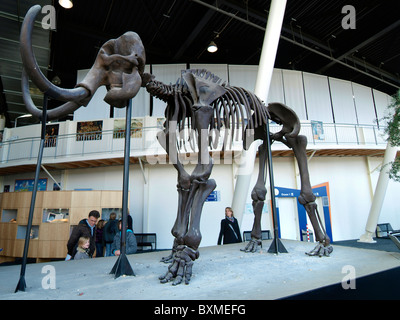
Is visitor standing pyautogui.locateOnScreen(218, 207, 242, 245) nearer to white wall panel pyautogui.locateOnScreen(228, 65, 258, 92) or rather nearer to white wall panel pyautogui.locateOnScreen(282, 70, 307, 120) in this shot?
white wall panel pyautogui.locateOnScreen(228, 65, 258, 92)

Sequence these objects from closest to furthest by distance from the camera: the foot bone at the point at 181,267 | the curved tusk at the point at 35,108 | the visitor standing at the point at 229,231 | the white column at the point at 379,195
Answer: the curved tusk at the point at 35,108 < the foot bone at the point at 181,267 < the visitor standing at the point at 229,231 < the white column at the point at 379,195

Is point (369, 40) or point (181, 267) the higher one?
point (369, 40)

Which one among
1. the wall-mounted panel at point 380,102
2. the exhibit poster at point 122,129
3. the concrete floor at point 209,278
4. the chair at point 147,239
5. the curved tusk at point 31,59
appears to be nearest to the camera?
the curved tusk at point 31,59

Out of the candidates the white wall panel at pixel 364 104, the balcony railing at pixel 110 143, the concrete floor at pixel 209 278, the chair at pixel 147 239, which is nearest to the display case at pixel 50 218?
the chair at pixel 147 239

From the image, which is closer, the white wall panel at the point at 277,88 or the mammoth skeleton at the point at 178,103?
the mammoth skeleton at the point at 178,103

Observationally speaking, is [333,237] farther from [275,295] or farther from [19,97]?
[19,97]

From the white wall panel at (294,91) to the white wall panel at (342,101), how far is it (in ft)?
6.62

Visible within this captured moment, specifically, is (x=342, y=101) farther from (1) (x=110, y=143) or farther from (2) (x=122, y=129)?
(1) (x=110, y=143)

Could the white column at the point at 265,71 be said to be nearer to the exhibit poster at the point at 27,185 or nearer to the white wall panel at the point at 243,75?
the white wall panel at the point at 243,75

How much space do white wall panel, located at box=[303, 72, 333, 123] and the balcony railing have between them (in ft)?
2.63

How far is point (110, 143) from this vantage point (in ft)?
38.5

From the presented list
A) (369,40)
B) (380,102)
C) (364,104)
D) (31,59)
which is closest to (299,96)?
(369,40)

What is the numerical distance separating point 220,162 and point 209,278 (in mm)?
9452

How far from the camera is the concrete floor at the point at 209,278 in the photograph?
1947mm
